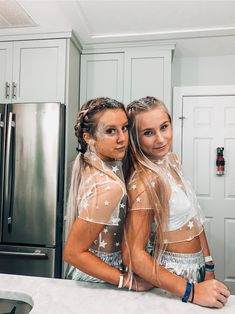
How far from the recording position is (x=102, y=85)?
104 inches

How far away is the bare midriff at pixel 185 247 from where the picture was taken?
3.42 ft

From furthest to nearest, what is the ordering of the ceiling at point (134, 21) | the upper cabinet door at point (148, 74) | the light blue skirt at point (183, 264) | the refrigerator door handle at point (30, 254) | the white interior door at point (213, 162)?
the white interior door at point (213, 162), the upper cabinet door at point (148, 74), the refrigerator door handle at point (30, 254), the ceiling at point (134, 21), the light blue skirt at point (183, 264)

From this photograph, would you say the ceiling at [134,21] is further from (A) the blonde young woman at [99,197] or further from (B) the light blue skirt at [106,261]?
(B) the light blue skirt at [106,261]

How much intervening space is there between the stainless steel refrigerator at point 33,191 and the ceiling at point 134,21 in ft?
2.19

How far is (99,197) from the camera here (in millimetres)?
890

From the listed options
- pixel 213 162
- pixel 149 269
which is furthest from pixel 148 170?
pixel 213 162

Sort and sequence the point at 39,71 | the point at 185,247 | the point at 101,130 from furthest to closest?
the point at 39,71
the point at 185,247
the point at 101,130

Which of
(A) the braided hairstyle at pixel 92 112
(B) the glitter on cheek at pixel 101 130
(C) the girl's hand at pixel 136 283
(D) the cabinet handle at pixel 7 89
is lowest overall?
(C) the girl's hand at pixel 136 283

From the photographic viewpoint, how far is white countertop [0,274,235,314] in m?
0.81

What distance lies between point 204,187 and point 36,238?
1700mm

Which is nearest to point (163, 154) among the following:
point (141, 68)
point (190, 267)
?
point (190, 267)

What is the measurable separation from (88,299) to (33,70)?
6.85 ft

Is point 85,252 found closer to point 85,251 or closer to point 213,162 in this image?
point 85,251

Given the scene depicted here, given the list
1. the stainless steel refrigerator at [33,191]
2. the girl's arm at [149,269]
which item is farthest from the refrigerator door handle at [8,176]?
the girl's arm at [149,269]
